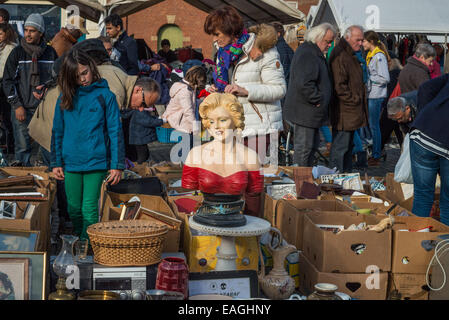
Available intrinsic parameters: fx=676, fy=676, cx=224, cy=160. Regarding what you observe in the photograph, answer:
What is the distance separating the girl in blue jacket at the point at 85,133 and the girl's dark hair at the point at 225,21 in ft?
3.28

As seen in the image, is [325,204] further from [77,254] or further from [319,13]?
[319,13]

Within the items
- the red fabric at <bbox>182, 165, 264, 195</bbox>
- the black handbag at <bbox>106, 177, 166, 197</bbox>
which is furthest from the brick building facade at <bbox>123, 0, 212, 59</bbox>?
the red fabric at <bbox>182, 165, 264, 195</bbox>

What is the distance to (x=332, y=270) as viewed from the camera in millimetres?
4480

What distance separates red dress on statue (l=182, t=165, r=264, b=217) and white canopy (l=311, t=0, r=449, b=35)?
8186mm

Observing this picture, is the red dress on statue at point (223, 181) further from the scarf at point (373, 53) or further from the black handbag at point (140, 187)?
the scarf at point (373, 53)

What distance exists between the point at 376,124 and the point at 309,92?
3.34 metres

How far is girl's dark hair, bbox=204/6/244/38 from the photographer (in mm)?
5352

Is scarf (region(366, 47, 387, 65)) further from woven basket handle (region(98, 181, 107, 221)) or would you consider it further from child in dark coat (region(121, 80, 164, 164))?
woven basket handle (region(98, 181, 107, 221))

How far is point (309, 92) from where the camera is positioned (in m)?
7.16

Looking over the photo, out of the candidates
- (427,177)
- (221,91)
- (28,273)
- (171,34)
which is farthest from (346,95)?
(171,34)

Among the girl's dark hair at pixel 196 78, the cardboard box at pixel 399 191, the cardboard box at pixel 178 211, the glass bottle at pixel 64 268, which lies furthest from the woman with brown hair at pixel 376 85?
the glass bottle at pixel 64 268

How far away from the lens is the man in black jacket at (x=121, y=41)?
862 cm

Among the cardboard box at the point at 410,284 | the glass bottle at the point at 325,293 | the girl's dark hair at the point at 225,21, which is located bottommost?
the cardboard box at the point at 410,284

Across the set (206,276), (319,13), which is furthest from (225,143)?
(319,13)
